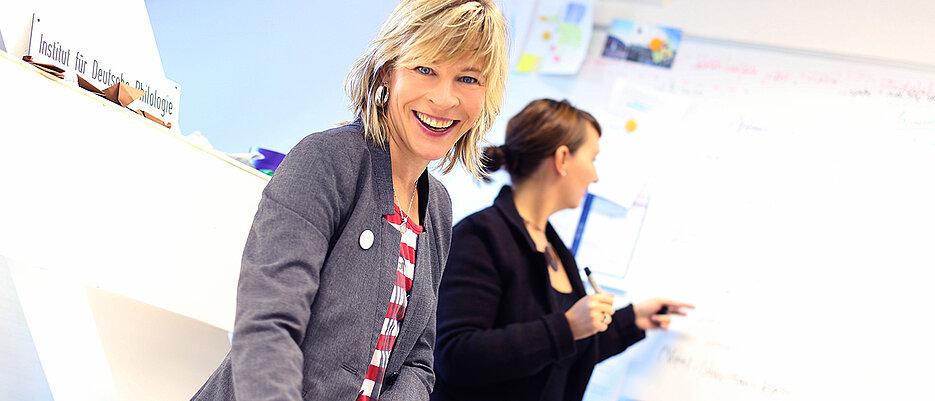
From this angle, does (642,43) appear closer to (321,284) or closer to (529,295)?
(529,295)

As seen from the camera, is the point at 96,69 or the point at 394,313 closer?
the point at 394,313

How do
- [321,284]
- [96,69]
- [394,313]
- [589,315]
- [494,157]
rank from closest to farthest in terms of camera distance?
[321,284], [394,313], [96,69], [589,315], [494,157]

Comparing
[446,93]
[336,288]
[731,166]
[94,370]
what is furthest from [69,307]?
[731,166]

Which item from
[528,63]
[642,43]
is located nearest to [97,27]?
[528,63]

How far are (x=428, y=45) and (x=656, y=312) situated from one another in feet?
4.21

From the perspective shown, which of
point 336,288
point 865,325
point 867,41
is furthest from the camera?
point 867,41

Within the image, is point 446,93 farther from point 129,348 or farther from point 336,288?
point 129,348

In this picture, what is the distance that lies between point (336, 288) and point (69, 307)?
534 millimetres

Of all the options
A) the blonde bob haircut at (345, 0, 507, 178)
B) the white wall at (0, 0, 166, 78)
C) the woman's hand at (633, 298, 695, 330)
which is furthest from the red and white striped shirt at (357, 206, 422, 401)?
the woman's hand at (633, 298, 695, 330)

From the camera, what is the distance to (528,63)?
228 cm

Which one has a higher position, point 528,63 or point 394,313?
point 528,63

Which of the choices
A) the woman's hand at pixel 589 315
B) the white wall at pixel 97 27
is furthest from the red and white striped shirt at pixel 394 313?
the woman's hand at pixel 589 315

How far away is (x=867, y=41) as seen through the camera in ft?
6.07

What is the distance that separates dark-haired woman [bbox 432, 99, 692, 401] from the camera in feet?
4.90
